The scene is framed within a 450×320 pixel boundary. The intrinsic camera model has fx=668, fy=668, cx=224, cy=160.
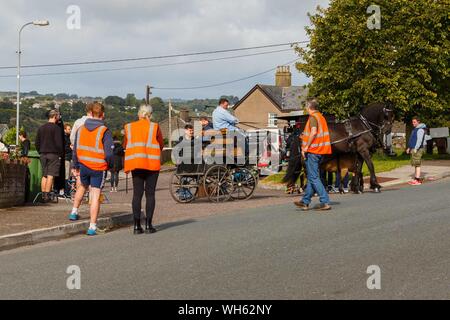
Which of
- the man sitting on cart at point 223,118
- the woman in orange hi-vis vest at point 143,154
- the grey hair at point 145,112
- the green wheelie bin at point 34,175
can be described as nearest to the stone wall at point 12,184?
the green wheelie bin at point 34,175

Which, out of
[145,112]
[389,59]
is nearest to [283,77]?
[389,59]

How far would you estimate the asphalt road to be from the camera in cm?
626

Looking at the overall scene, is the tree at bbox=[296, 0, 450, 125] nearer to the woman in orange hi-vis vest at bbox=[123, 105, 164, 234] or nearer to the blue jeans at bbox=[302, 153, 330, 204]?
the blue jeans at bbox=[302, 153, 330, 204]

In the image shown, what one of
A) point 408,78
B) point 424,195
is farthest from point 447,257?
point 408,78

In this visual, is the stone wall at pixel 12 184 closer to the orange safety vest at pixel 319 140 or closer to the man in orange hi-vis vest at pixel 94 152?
the man in orange hi-vis vest at pixel 94 152

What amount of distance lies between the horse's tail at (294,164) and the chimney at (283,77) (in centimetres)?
6018

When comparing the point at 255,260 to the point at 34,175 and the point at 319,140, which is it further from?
the point at 34,175

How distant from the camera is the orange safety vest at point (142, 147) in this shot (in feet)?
32.9

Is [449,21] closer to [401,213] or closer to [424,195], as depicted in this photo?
[424,195]

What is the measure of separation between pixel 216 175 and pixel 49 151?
3.75 m

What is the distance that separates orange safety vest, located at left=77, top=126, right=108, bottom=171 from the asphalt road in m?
1.12

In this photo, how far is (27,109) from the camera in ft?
358

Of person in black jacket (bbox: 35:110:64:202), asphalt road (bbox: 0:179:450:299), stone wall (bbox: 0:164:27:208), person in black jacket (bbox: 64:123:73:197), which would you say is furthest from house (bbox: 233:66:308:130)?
asphalt road (bbox: 0:179:450:299)
